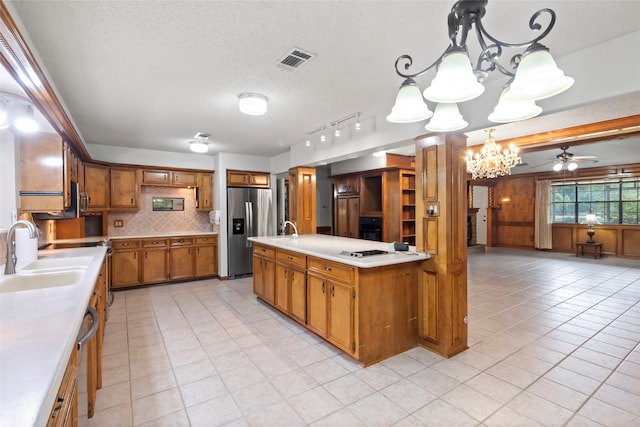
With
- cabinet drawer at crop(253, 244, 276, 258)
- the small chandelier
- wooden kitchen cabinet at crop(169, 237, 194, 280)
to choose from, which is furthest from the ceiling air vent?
wooden kitchen cabinet at crop(169, 237, 194, 280)

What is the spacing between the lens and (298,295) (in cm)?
337

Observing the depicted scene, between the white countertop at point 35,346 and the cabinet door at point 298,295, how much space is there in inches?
76.0

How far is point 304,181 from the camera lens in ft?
17.0

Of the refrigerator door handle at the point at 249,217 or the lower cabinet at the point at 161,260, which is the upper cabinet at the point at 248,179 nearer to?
the refrigerator door handle at the point at 249,217

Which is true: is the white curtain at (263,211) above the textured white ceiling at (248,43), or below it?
below

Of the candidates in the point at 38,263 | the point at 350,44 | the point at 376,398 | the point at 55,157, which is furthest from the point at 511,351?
the point at 55,157

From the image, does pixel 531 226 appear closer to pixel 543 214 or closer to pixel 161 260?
pixel 543 214

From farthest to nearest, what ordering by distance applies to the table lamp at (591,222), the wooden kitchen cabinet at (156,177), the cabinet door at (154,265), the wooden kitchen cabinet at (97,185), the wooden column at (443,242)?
the table lamp at (591,222), the wooden kitchen cabinet at (156,177), the cabinet door at (154,265), the wooden kitchen cabinet at (97,185), the wooden column at (443,242)

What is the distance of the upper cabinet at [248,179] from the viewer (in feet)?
19.1

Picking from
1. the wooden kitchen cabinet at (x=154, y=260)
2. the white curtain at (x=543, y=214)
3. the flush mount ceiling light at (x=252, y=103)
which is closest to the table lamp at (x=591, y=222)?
the white curtain at (x=543, y=214)

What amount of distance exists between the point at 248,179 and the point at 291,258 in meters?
2.97

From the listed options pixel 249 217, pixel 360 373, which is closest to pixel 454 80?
pixel 360 373

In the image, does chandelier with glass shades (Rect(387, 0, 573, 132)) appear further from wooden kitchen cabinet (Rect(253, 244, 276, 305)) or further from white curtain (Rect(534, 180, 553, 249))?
white curtain (Rect(534, 180, 553, 249))

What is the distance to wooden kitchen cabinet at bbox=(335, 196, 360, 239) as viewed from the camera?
6820 millimetres
